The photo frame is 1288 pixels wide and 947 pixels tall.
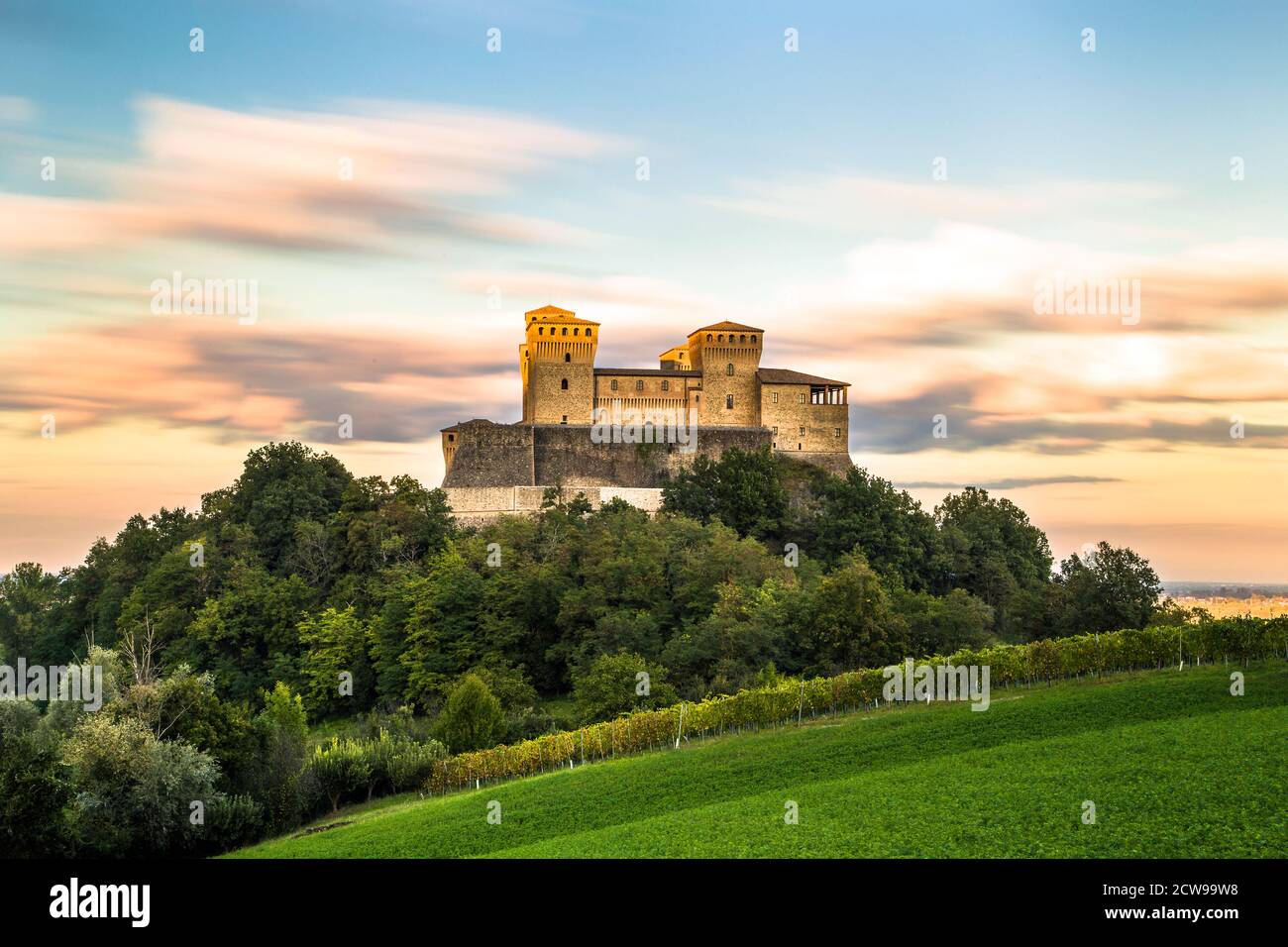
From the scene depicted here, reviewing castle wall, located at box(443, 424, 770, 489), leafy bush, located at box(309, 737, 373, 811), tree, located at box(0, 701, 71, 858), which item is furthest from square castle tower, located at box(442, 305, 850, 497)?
tree, located at box(0, 701, 71, 858)

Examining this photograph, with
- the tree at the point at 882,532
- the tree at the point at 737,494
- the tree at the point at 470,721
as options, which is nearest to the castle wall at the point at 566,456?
the tree at the point at 737,494

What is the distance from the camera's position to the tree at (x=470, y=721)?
42.2 meters

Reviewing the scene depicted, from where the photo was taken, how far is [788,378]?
68.3m

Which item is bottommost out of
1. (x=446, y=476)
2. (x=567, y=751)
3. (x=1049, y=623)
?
(x=567, y=751)

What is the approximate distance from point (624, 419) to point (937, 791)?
4420 cm

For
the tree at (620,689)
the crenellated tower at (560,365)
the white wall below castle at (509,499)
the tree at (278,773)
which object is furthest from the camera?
the crenellated tower at (560,365)

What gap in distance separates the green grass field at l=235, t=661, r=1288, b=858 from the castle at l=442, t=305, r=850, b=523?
1107 inches

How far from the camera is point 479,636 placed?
53094mm

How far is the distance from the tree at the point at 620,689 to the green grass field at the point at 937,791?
649 centimetres

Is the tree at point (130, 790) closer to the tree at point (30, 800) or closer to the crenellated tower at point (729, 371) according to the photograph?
the tree at point (30, 800)

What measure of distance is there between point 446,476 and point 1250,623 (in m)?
38.8

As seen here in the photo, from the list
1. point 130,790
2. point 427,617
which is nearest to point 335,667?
point 427,617
